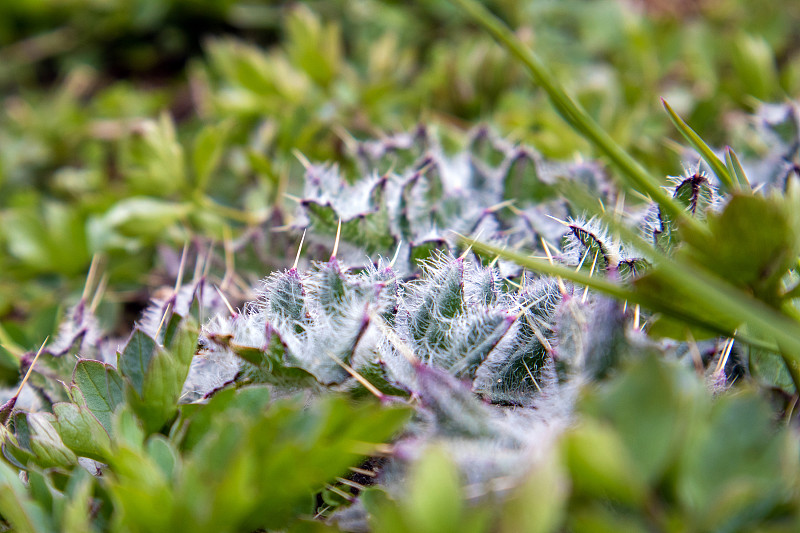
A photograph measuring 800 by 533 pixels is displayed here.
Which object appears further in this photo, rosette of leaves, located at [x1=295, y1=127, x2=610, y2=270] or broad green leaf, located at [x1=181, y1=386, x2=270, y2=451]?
rosette of leaves, located at [x1=295, y1=127, x2=610, y2=270]

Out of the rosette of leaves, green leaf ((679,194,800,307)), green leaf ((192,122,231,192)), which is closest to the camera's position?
green leaf ((679,194,800,307))

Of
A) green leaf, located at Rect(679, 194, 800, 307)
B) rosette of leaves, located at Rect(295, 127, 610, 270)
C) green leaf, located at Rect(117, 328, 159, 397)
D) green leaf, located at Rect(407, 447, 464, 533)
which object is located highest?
green leaf, located at Rect(679, 194, 800, 307)

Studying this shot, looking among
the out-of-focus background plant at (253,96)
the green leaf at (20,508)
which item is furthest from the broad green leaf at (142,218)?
the green leaf at (20,508)

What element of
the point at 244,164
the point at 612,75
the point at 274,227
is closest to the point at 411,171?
the point at 274,227

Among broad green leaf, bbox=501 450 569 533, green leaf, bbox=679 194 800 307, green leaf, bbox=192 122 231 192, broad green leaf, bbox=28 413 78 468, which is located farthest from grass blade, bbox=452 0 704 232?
broad green leaf, bbox=28 413 78 468

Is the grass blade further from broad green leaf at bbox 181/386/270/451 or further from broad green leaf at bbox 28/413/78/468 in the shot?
broad green leaf at bbox 28/413/78/468

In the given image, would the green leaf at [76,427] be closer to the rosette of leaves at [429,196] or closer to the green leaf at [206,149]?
the rosette of leaves at [429,196]

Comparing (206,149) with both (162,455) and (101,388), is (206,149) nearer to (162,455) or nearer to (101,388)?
(101,388)

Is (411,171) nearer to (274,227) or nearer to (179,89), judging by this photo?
(274,227)

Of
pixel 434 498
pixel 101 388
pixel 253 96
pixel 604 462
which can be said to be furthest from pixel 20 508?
pixel 253 96

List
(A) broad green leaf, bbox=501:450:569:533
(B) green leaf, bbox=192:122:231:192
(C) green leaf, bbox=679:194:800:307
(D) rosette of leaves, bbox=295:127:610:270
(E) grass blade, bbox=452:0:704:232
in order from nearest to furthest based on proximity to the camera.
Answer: (A) broad green leaf, bbox=501:450:569:533 < (C) green leaf, bbox=679:194:800:307 < (E) grass blade, bbox=452:0:704:232 < (D) rosette of leaves, bbox=295:127:610:270 < (B) green leaf, bbox=192:122:231:192
